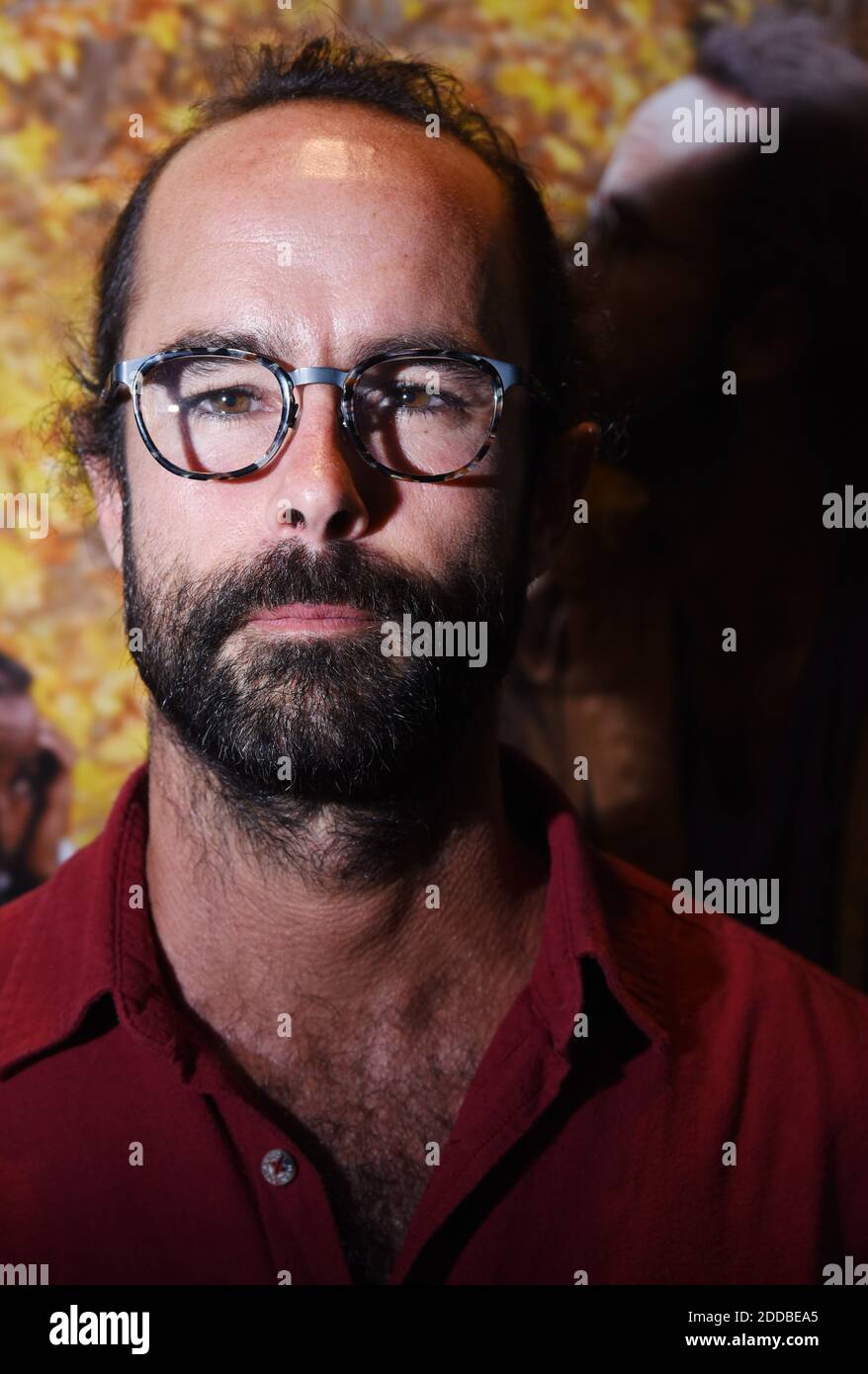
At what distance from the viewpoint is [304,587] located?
1.23 m

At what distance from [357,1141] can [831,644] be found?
101cm

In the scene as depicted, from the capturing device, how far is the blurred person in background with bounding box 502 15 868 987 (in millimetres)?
1825

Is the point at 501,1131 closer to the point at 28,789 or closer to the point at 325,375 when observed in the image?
the point at 325,375

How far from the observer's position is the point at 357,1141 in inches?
52.1

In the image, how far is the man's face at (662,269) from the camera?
71.3 inches

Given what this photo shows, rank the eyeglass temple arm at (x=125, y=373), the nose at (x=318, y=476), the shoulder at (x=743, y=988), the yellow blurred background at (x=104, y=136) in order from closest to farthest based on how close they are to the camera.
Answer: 1. the nose at (x=318, y=476)
2. the eyeglass temple arm at (x=125, y=373)
3. the shoulder at (x=743, y=988)
4. the yellow blurred background at (x=104, y=136)

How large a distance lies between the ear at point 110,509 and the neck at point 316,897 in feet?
0.71

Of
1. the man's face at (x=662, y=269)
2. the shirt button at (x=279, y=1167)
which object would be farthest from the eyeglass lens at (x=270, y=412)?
the shirt button at (x=279, y=1167)

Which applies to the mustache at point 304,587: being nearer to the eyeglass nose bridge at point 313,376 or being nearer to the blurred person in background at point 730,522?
the eyeglass nose bridge at point 313,376

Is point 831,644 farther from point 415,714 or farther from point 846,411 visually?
point 415,714

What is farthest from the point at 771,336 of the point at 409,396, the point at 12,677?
the point at 12,677

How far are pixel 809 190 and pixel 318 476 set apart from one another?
1.02m

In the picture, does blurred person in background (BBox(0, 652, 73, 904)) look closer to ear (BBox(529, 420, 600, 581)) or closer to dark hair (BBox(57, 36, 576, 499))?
dark hair (BBox(57, 36, 576, 499))
